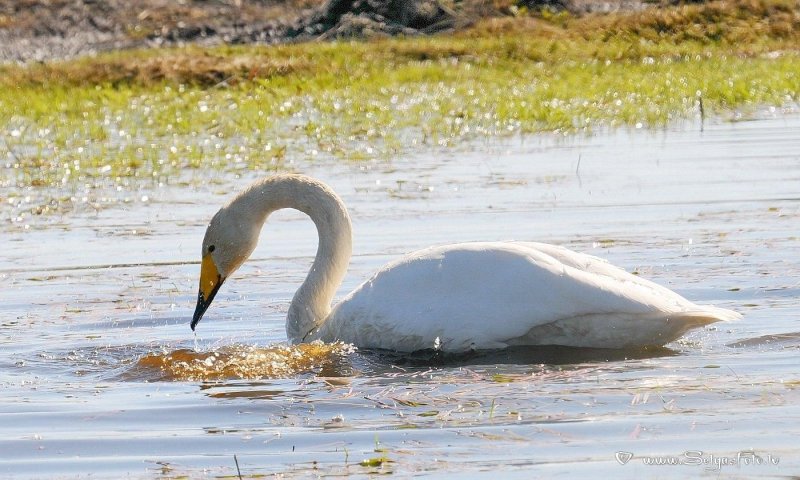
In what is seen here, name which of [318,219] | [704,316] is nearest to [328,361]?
[318,219]

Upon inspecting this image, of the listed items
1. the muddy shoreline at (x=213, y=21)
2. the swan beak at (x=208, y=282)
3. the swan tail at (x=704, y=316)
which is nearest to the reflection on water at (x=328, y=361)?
the swan tail at (x=704, y=316)

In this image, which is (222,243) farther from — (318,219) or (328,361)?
(328,361)

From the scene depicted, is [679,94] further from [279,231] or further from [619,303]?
[619,303]

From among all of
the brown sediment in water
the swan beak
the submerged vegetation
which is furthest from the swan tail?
the submerged vegetation

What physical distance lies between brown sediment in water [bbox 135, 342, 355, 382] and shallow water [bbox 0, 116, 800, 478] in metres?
0.02

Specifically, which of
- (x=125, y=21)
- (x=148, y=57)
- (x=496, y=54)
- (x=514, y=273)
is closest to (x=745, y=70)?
(x=496, y=54)

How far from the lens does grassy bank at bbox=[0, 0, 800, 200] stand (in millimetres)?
13172

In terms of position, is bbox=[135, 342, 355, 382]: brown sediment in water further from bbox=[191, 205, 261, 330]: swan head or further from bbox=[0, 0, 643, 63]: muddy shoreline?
bbox=[0, 0, 643, 63]: muddy shoreline

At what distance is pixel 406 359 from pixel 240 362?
2.26 ft

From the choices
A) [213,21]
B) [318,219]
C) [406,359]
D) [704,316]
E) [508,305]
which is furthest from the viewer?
[213,21]

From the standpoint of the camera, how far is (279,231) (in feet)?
31.8

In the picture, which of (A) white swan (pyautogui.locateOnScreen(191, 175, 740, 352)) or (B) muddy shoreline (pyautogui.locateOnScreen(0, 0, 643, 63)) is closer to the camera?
(A) white swan (pyautogui.locateOnScreen(191, 175, 740, 352))

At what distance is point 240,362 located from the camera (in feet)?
20.4

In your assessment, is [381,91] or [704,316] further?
[381,91]
